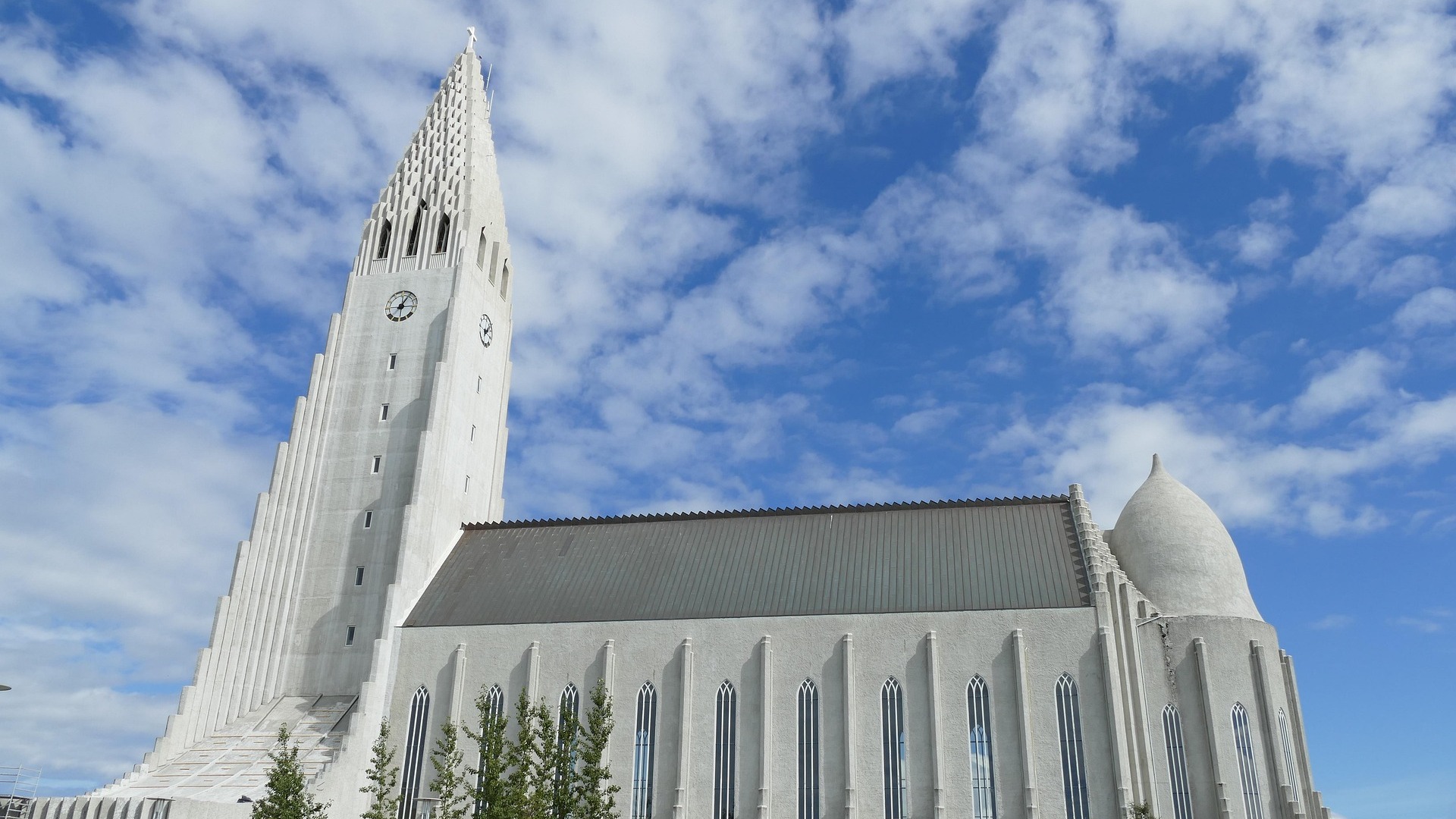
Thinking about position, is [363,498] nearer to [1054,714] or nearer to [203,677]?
[203,677]

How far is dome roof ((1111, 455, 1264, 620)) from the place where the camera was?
4506 cm

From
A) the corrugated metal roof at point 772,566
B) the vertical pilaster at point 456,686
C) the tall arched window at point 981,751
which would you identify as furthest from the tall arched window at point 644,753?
the tall arched window at point 981,751

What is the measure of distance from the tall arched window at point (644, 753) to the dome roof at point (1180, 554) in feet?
69.1

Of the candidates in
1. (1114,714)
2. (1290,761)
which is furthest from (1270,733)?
(1114,714)

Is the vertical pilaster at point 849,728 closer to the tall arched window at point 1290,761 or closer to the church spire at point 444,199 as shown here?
the tall arched window at point 1290,761

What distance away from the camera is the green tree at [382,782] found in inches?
1310

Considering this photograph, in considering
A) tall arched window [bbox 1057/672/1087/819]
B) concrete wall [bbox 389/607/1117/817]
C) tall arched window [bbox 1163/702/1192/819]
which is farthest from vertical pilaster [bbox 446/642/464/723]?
tall arched window [bbox 1163/702/1192/819]

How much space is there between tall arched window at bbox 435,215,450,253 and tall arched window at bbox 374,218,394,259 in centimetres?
276

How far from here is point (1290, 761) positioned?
40.9m

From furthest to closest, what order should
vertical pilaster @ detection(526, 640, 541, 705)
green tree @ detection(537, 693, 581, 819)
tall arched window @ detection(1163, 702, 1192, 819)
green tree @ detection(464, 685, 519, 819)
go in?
1. vertical pilaster @ detection(526, 640, 541, 705)
2. tall arched window @ detection(1163, 702, 1192, 819)
3. green tree @ detection(537, 693, 581, 819)
4. green tree @ detection(464, 685, 519, 819)

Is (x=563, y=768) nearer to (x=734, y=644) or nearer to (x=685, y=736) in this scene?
(x=685, y=736)

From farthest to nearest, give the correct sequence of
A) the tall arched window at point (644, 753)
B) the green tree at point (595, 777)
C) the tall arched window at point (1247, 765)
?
the tall arched window at point (644, 753), the tall arched window at point (1247, 765), the green tree at point (595, 777)

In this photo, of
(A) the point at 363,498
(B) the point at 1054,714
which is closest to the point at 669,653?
(B) the point at 1054,714

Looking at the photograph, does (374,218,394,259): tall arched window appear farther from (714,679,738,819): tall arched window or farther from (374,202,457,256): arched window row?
(714,679,738,819): tall arched window
